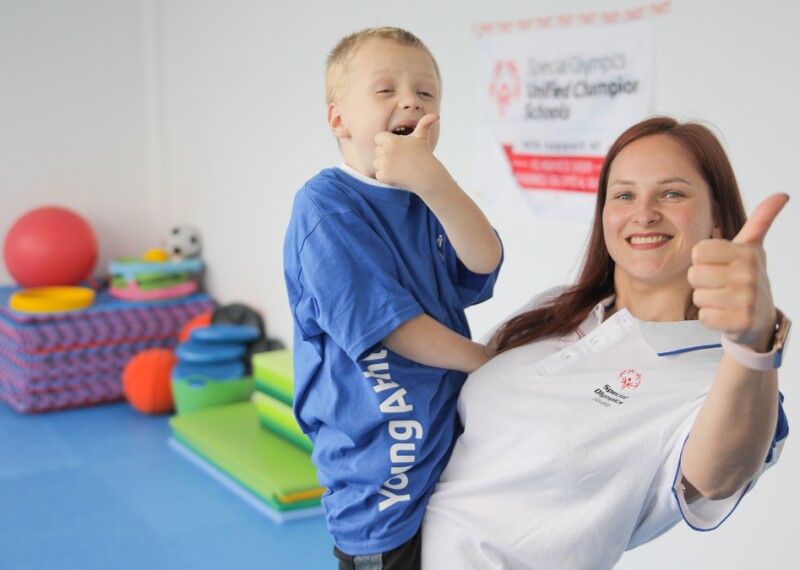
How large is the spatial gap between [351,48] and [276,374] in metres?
3.00

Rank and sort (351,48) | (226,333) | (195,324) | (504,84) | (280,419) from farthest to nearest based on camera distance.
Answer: (195,324) → (226,333) → (280,419) → (504,84) → (351,48)

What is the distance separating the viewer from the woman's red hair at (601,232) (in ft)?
5.24

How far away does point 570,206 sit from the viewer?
3.49 metres

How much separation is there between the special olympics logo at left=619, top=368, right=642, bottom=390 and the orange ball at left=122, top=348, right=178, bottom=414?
408cm

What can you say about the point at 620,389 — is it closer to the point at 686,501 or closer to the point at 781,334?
the point at 686,501

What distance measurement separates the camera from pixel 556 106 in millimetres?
3529

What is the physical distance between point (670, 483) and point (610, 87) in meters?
2.15

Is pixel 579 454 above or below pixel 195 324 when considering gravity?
above

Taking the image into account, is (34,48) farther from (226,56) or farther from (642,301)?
(642,301)

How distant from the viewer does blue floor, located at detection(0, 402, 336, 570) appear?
3600mm

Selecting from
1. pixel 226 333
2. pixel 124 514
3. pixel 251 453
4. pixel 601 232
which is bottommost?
pixel 124 514

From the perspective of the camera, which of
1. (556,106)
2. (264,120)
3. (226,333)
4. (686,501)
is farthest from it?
(264,120)

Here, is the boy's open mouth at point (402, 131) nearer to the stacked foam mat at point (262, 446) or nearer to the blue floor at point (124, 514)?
the blue floor at point (124, 514)

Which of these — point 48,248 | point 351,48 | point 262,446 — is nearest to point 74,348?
point 48,248
